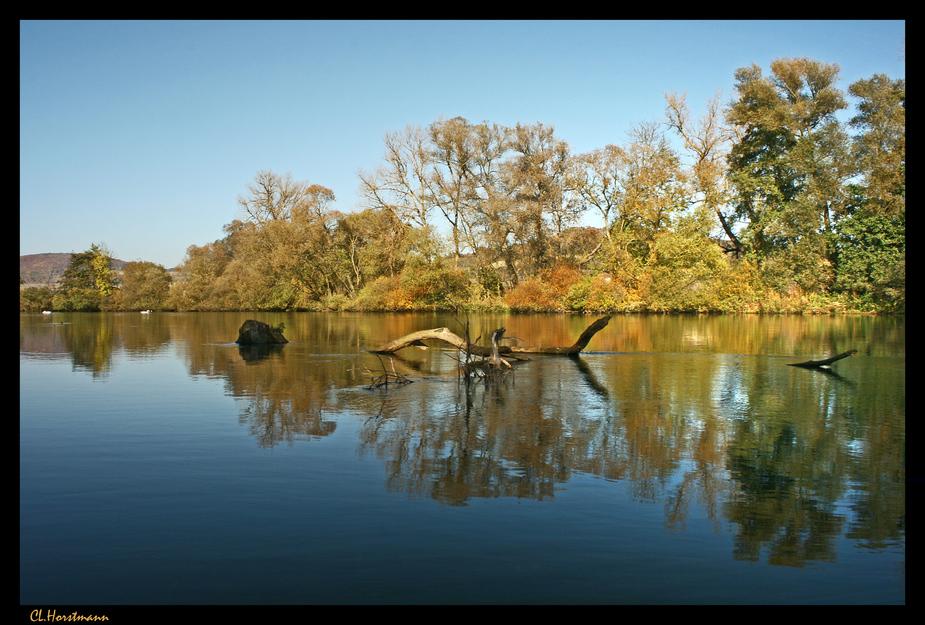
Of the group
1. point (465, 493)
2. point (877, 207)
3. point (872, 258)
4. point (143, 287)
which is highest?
point (877, 207)

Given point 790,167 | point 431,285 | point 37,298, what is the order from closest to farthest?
point 790,167, point 431,285, point 37,298

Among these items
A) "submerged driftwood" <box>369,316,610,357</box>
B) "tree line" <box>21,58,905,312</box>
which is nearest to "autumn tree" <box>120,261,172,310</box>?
"tree line" <box>21,58,905,312</box>

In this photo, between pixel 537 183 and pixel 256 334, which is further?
pixel 537 183

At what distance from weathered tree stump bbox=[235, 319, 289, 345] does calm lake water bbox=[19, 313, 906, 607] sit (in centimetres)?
860

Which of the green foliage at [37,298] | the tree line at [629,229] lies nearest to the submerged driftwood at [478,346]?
the tree line at [629,229]

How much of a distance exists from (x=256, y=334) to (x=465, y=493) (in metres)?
16.6

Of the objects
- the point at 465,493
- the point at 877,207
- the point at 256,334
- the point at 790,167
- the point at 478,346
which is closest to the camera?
the point at 465,493

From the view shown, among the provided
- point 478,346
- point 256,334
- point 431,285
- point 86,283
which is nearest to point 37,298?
point 86,283

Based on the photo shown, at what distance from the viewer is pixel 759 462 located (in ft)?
21.8

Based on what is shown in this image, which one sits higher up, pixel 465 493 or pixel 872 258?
pixel 872 258

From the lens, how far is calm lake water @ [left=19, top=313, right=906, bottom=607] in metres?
4.05

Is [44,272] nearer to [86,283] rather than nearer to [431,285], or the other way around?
[86,283]

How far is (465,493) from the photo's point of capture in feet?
18.4
